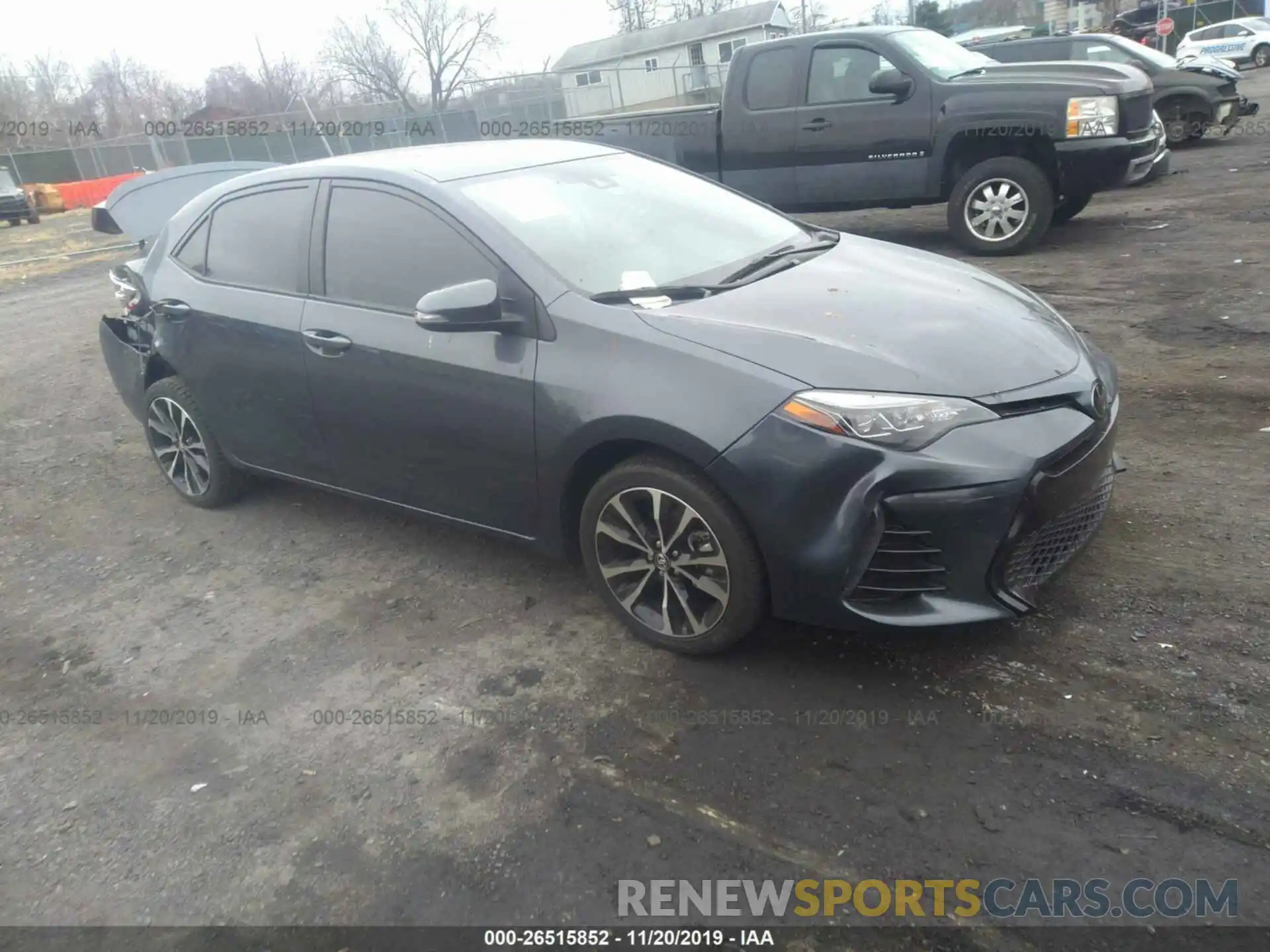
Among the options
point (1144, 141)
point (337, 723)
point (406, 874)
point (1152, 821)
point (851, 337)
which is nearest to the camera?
point (1152, 821)

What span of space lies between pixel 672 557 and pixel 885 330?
1.03 m

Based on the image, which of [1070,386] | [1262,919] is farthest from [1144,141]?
[1262,919]

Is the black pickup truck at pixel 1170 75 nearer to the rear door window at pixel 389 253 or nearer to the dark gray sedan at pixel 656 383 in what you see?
the dark gray sedan at pixel 656 383

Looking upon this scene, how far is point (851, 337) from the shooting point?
301cm

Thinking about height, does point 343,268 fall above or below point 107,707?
above

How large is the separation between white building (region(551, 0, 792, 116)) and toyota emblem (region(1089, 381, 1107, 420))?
65.4 ft

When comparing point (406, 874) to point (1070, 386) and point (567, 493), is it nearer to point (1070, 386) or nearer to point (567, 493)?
point (567, 493)

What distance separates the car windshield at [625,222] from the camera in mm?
3484

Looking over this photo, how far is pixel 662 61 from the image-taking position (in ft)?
152

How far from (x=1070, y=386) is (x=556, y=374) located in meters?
1.68

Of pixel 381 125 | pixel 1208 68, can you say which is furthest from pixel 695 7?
pixel 1208 68

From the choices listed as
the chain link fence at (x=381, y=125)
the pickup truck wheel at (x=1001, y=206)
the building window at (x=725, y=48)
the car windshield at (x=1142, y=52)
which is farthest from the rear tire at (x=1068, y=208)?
the building window at (x=725, y=48)

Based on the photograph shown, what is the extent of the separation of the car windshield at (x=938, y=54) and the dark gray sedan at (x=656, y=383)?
5172 millimetres

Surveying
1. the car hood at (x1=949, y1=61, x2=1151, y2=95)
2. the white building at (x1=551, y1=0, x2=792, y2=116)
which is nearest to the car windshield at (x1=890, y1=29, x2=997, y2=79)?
the car hood at (x1=949, y1=61, x2=1151, y2=95)
